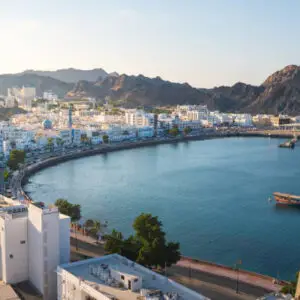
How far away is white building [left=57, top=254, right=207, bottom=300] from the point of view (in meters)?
3.69

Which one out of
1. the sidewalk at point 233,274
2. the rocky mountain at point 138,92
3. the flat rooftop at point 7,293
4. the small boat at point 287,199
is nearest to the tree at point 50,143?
the small boat at point 287,199

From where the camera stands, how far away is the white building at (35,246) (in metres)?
4.50

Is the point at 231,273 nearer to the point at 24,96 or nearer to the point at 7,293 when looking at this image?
the point at 7,293

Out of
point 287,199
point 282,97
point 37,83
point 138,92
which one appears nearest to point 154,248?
point 287,199

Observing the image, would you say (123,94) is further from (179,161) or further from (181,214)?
(181,214)

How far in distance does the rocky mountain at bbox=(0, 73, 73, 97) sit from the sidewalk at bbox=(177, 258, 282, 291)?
189 ft

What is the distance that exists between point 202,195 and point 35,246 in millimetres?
7411

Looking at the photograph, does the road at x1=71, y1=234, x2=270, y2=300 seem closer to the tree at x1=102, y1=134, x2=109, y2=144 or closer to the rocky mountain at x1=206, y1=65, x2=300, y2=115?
the tree at x1=102, y1=134, x2=109, y2=144

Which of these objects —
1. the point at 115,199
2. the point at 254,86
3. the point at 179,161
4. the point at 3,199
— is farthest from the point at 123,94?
the point at 3,199

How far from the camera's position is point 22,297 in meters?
4.45

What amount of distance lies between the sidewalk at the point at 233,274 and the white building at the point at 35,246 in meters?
1.97

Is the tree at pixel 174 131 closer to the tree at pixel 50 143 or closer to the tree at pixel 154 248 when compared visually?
the tree at pixel 50 143

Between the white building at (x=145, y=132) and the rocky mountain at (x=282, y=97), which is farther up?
the rocky mountain at (x=282, y=97)

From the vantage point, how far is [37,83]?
219 ft
